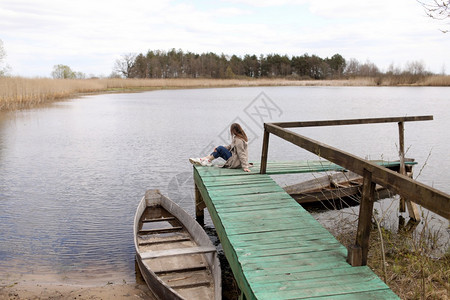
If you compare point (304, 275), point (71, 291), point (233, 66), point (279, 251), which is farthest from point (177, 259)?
point (233, 66)

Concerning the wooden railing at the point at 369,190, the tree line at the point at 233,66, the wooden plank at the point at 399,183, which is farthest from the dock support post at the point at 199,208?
the tree line at the point at 233,66

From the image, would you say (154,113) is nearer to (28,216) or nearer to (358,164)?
(28,216)

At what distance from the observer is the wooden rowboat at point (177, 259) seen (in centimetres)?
428

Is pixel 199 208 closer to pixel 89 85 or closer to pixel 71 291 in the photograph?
pixel 71 291

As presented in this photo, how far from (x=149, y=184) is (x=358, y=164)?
711 centimetres

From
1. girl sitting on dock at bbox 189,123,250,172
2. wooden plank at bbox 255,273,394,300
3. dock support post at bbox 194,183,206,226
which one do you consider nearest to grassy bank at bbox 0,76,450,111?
dock support post at bbox 194,183,206,226

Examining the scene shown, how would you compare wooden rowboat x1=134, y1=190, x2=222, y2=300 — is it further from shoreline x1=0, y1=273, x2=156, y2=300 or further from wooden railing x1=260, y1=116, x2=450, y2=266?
wooden railing x1=260, y1=116, x2=450, y2=266

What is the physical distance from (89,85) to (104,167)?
33.8 m

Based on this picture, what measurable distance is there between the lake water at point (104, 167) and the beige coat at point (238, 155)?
183cm

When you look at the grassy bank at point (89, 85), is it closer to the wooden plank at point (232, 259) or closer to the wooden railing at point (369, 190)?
the wooden plank at point (232, 259)

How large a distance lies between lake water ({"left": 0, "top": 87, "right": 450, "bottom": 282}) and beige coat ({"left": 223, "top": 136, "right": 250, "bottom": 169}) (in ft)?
6.01

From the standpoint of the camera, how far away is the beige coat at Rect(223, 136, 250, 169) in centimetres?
667

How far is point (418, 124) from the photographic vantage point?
1875 cm

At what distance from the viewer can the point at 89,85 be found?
4278 centimetres
